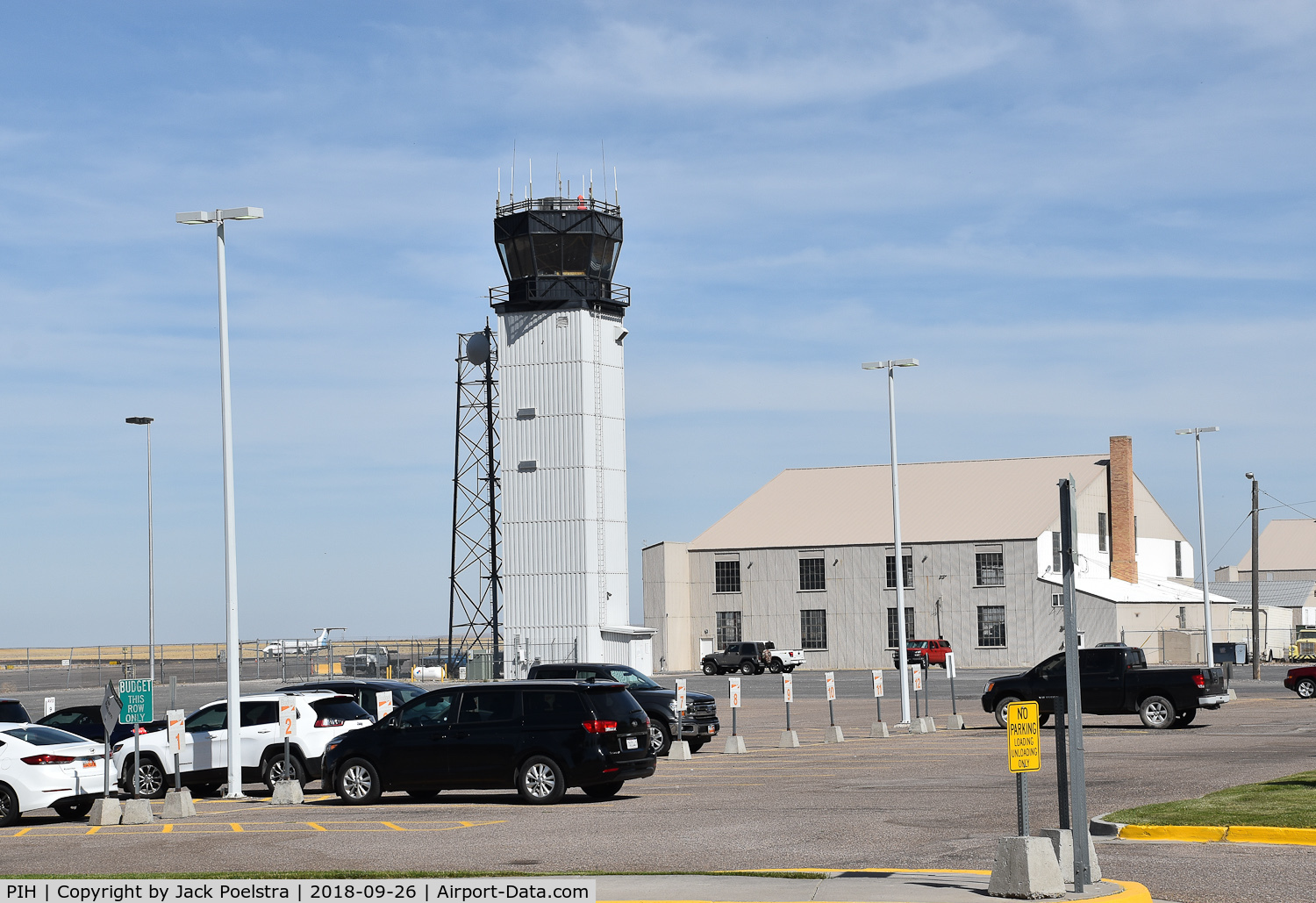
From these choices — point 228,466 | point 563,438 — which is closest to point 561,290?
point 563,438

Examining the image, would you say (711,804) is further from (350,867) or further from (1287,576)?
(1287,576)

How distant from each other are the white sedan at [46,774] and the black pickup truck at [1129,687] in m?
19.7

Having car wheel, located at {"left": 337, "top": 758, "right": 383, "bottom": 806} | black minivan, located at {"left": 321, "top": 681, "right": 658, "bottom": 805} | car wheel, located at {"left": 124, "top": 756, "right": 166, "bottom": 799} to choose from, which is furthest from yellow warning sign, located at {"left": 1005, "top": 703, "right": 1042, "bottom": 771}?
car wheel, located at {"left": 124, "top": 756, "right": 166, "bottom": 799}

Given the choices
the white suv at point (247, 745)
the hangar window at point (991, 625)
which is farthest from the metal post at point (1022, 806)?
the hangar window at point (991, 625)

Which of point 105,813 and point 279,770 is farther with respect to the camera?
point 279,770

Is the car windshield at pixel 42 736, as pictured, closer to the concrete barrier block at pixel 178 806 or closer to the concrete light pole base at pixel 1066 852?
the concrete barrier block at pixel 178 806

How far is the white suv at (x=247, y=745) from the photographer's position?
23.9 meters

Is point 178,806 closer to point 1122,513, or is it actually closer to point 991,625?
point 991,625

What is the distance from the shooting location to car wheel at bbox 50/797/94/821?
21.2 meters

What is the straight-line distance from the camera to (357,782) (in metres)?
21.0

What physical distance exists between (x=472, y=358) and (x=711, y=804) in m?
55.8

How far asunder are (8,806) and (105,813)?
6.52ft

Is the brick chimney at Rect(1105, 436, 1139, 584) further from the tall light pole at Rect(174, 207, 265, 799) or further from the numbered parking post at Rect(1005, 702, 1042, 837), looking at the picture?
the numbered parking post at Rect(1005, 702, 1042, 837)

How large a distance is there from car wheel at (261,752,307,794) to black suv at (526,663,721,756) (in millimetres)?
6054
